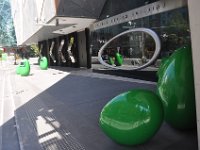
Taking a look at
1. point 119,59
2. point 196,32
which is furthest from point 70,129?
point 119,59

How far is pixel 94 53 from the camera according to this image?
15211 mm

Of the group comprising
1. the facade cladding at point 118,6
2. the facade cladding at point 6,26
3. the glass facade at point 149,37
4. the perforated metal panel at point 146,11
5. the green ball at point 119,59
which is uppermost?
the facade cladding at point 6,26

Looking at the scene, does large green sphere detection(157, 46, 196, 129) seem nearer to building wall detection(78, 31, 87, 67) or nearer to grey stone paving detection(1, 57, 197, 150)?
grey stone paving detection(1, 57, 197, 150)

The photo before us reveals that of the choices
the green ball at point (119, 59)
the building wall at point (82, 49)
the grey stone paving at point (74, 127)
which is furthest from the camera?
the building wall at point (82, 49)

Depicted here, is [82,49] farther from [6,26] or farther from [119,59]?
[6,26]

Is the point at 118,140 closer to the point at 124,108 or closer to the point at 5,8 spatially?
the point at 124,108

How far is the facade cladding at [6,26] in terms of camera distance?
81938 mm

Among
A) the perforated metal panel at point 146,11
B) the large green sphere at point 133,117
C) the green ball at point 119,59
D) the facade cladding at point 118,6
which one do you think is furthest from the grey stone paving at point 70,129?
the green ball at point 119,59

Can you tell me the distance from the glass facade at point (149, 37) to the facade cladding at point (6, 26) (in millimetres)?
76450

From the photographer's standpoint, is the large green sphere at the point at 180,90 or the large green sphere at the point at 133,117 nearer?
the large green sphere at the point at 133,117

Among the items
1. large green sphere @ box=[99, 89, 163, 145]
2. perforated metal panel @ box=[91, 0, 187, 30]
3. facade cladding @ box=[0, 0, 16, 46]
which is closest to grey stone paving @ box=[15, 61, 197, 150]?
large green sphere @ box=[99, 89, 163, 145]

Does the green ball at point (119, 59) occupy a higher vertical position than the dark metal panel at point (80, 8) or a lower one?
lower

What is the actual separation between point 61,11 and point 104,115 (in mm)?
9541

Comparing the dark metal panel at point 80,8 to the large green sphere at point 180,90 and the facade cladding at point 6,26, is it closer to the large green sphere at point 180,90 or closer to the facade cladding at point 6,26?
the large green sphere at point 180,90
